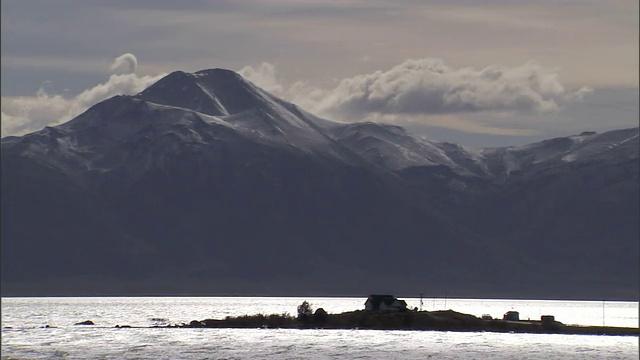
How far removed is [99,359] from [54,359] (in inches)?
244

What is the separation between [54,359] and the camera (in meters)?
198

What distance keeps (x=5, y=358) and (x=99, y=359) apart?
43.5 feet

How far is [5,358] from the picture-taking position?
637ft

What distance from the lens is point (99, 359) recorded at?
19988 centimetres
